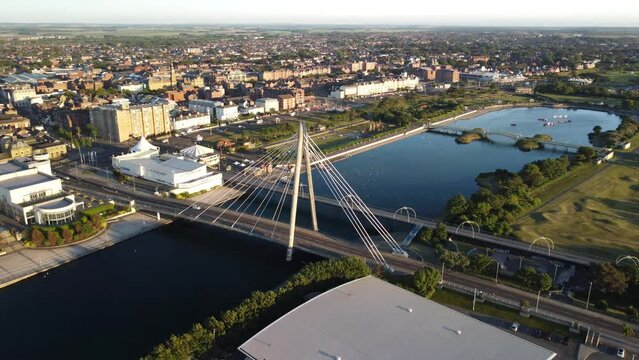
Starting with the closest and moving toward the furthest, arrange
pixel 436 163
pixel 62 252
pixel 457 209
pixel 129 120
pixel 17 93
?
pixel 62 252, pixel 457 209, pixel 436 163, pixel 129 120, pixel 17 93

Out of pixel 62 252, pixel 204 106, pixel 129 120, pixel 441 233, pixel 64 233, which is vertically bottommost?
pixel 62 252

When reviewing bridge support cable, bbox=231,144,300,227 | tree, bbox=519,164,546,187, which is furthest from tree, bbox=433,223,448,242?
tree, bbox=519,164,546,187

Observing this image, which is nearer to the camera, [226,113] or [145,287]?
[145,287]

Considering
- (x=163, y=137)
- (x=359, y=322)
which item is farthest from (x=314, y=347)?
(x=163, y=137)

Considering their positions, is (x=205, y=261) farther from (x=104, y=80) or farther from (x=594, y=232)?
(x=104, y=80)

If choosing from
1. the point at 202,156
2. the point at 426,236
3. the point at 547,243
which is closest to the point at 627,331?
the point at 547,243

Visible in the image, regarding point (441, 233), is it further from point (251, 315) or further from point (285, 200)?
point (251, 315)
